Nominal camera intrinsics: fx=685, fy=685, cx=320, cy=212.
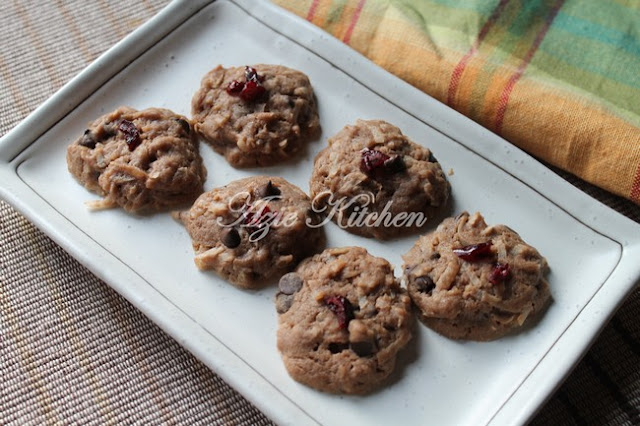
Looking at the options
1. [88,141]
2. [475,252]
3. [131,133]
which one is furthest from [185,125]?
[475,252]

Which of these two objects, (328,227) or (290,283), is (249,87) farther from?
(290,283)

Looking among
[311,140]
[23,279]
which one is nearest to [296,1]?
[311,140]

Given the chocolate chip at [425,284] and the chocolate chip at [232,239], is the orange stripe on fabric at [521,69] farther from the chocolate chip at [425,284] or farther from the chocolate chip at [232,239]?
the chocolate chip at [232,239]

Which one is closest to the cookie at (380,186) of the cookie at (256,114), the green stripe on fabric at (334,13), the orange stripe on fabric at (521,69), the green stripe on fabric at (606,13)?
the cookie at (256,114)

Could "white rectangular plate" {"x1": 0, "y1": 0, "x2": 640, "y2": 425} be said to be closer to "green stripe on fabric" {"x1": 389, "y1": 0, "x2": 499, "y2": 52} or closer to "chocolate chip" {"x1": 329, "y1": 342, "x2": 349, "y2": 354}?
"chocolate chip" {"x1": 329, "y1": 342, "x2": 349, "y2": 354}

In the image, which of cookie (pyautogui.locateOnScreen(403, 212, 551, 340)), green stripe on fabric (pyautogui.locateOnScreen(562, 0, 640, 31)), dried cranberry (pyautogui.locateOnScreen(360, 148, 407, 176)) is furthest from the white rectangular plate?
green stripe on fabric (pyautogui.locateOnScreen(562, 0, 640, 31))

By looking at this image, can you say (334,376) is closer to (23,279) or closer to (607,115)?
(23,279)
